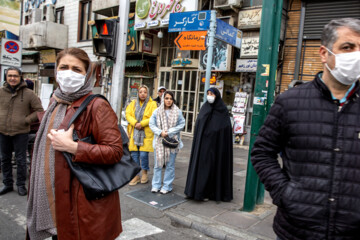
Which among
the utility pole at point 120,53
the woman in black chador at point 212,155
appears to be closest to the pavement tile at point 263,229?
the woman in black chador at point 212,155

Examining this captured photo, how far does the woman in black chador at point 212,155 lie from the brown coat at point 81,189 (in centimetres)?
308

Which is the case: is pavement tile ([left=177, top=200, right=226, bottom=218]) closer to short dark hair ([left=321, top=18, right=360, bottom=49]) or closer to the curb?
the curb

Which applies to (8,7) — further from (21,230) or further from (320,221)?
(320,221)

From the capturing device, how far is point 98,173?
1921mm

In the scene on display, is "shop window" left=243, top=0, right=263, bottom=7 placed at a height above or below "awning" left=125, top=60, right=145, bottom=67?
above

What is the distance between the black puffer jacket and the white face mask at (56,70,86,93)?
1.39m

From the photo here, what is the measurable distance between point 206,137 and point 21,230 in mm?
3049

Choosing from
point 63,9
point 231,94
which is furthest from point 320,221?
point 63,9

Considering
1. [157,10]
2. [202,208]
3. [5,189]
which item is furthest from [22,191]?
[157,10]

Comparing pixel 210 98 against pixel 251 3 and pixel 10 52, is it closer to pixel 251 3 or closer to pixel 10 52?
pixel 251 3

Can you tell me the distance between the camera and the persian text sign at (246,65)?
9.77 metres

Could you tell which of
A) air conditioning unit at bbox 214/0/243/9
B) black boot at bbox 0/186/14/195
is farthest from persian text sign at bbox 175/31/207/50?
air conditioning unit at bbox 214/0/243/9

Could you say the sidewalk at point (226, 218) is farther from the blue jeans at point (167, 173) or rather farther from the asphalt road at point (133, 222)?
the blue jeans at point (167, 173)

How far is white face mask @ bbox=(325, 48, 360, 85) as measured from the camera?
164 centimetres
